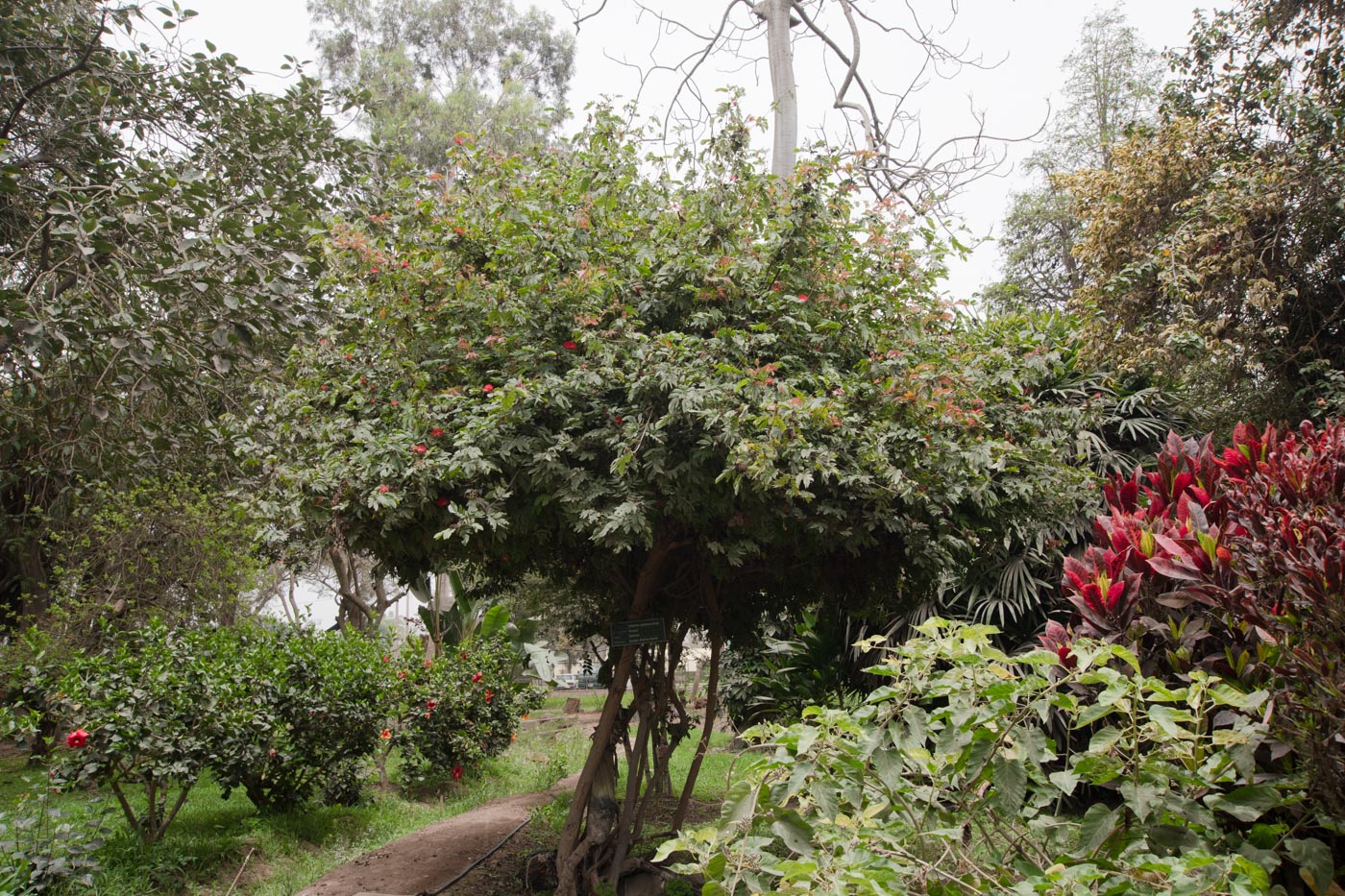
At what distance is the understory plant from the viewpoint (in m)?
2.09

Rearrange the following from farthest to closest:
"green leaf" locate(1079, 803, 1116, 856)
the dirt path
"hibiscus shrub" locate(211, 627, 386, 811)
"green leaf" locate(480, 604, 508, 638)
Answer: "green leaf" locate(480, 604, 508, 638), "hibiscus shrub" locate(211, 627, 386, 811), the dirt path, "green leaf" locate(1079, 803, 1116, 856)

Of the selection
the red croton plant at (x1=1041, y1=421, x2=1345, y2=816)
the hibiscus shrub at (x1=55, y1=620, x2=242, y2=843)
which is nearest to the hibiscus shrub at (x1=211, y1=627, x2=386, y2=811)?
the hibiscus shrub at (x1=55, y1=620, x2=242, y2=843)

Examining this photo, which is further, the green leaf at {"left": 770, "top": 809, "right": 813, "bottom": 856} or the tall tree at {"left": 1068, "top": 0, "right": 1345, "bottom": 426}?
the tall tree at {"left": 1068, "top": 0, "right": 1345, "bottom": 426}

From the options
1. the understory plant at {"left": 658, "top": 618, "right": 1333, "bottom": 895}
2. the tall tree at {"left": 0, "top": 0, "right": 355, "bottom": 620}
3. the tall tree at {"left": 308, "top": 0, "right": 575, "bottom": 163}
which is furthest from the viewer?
the tall tree at {"left": 308, "top": 0, "right": 575, "bottom": 163}

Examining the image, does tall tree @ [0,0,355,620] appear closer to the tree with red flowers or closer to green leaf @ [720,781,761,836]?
the tree with red flowers

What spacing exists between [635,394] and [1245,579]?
2.48 m

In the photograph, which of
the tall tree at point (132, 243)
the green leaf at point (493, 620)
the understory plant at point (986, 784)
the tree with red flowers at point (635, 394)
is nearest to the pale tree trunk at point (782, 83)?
the tree with red flowers at point (635, 394)

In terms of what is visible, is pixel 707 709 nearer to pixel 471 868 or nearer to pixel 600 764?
pixel 600 764

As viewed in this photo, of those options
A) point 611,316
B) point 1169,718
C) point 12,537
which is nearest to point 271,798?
point 12,537

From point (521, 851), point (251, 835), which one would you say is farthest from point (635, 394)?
point (251, 835)

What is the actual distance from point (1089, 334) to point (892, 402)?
18.1 ft

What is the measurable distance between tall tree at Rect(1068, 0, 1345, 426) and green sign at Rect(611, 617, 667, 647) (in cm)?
544

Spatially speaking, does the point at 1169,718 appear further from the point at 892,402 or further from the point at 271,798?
the point at 271,798

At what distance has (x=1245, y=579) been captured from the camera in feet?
8.73
